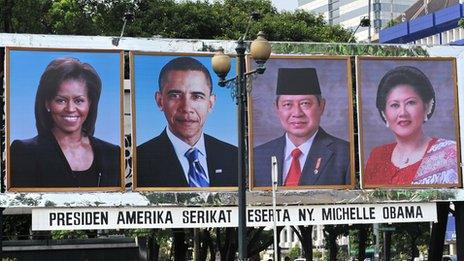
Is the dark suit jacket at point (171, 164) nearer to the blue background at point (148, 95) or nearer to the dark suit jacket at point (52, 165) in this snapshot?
the blue background at point (148, 95)

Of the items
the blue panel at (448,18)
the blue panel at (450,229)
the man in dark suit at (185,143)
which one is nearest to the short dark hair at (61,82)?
the man in dark suit at (185,143)

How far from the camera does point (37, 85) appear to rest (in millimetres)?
23156

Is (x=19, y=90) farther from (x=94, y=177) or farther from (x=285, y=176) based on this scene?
(x=285, y=176)

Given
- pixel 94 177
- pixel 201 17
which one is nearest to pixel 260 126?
pixel 94 177

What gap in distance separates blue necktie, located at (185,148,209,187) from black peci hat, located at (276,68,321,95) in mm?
3014

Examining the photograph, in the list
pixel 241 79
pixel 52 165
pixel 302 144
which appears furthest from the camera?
pixel 302 144

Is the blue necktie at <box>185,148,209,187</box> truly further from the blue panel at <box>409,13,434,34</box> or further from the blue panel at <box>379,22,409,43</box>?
the blue panel at <box>379,22,409,43</box>

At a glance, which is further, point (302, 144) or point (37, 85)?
point (302, 144)

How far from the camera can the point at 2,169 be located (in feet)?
75.8

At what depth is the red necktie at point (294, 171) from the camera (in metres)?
24.8

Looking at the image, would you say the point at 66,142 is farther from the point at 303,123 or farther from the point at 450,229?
the point at 450,229

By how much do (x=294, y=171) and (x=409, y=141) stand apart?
3.65 meters

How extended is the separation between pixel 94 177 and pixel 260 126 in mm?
4883

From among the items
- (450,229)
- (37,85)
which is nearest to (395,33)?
(450,229)
